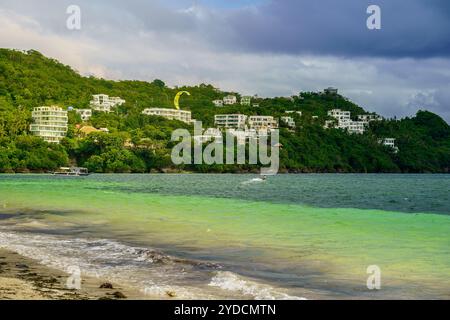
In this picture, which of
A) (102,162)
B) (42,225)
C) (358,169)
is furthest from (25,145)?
(42,225)

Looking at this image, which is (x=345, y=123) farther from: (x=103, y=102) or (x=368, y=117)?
(x=103, y=102)

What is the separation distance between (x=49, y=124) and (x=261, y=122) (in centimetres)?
6287

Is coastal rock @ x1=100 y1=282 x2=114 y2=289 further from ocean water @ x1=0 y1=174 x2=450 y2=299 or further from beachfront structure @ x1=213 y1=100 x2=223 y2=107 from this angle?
beachfront structure @ x1=213 y1=100 x2=223 y2=107

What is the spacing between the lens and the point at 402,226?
2359 cm

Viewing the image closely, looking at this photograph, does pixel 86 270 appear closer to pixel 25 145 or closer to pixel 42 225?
pixel 42 225

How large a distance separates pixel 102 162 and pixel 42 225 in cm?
9578

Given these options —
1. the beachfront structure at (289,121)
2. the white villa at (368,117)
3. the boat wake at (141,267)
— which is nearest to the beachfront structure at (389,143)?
the white villa at (368,117)

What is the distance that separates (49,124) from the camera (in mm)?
116938

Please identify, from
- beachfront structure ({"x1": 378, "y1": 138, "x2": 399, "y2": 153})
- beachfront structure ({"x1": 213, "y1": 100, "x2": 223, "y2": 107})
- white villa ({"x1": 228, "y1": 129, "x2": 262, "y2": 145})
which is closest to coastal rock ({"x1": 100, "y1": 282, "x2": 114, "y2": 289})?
white villa ({"x1": 228, "y1": 129, "x2": 262, "y2": 145})

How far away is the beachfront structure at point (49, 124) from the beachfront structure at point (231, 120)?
4656 centimetres

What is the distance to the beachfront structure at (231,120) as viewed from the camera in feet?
507

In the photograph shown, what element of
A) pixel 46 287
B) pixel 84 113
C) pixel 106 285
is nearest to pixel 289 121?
pixel 84 113

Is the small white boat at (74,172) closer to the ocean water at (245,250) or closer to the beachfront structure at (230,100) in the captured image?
the ocean water at (245,250)
